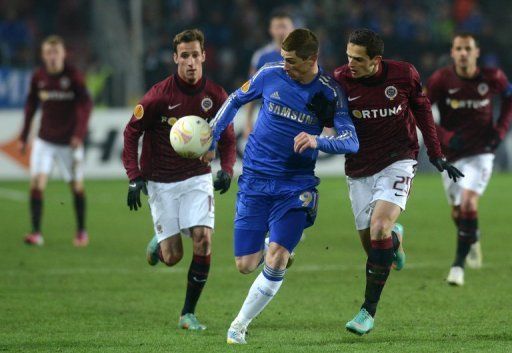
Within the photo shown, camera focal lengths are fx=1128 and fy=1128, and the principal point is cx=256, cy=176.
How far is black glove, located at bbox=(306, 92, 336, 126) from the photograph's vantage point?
751cm

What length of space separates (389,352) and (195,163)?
92.8 inches

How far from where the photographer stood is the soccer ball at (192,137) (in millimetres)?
7500

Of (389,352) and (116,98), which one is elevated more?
(389,352)

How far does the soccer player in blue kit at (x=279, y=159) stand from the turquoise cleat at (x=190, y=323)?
0.70m

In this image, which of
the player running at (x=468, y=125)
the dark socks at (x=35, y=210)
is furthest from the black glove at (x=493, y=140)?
the dark socks at (x=35, y=210)

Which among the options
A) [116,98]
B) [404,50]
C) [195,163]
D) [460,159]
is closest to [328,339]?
[195,163]

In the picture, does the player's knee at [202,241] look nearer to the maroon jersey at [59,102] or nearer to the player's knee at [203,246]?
the player's knee at [203,246]

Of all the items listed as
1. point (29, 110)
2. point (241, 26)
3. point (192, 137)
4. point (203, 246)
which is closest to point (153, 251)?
point (203, 246)

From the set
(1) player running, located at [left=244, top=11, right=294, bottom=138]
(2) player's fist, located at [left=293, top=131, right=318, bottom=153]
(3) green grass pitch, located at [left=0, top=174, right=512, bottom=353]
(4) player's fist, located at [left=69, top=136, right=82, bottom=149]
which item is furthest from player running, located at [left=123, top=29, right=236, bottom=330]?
(4) player's fist, located at [left=69, top=136, right=82, bottom=149]

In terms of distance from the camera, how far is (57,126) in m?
13.9

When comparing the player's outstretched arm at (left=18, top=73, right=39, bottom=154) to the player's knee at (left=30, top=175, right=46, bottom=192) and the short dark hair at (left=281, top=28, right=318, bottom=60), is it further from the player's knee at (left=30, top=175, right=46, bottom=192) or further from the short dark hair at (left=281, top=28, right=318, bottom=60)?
the short dark hair at (left=281, top=28, right=318, bottom=60)

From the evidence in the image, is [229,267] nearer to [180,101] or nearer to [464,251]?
[464,251]

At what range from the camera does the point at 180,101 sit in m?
8.31

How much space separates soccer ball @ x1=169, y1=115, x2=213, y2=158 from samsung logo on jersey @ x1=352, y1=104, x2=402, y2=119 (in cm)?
114
